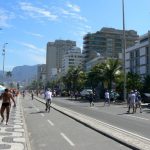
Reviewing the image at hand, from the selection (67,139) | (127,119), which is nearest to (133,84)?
(127,119)

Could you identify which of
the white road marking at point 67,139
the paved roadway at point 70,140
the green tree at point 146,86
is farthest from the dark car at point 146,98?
the white road marking at point 67,139

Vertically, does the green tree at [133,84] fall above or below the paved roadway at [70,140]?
above

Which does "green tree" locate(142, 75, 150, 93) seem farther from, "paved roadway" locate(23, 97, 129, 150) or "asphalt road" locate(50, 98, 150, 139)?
"paved roadway" locate(23, 97, 129, 150)

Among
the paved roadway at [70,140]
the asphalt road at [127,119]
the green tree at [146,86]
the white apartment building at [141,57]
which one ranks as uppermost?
the white apartment building at [141,57]

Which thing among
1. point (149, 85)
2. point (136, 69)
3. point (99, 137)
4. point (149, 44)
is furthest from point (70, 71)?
point (99, 137)

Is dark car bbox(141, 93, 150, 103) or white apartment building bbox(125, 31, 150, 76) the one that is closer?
dark car bbox(141, 93, 150, 103)

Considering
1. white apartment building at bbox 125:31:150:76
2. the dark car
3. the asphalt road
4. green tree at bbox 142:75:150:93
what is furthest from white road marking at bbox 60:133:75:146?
white apartment building at bbox 125:31:150:76

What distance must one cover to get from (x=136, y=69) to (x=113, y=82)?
44.7 m

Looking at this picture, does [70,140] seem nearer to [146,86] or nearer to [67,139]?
[67,139]

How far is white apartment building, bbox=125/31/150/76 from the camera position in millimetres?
106375

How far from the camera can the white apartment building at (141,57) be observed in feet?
349

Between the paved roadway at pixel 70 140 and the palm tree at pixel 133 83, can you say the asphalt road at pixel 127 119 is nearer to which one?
the paved roadway at pixel 70 140

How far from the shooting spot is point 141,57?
111562mm

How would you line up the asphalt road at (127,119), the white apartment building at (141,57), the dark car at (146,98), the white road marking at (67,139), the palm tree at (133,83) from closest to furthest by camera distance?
the white road marking at (67,139), the asphalt road at (127,119), the dark car at (146,98), the palm tree at (133,83), the white apartment building at (141,57)
